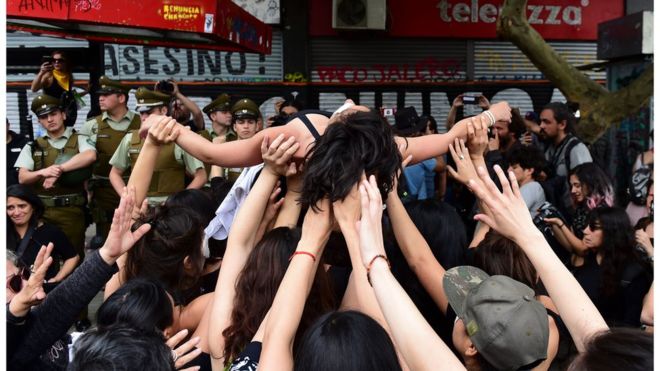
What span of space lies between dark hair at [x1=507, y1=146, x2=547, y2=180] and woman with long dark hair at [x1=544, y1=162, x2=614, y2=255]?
0.28 metres

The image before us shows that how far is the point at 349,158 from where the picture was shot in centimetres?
257

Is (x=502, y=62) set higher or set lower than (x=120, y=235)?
higher

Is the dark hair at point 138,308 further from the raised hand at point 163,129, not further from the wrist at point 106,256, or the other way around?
the raised hand at point 163,129

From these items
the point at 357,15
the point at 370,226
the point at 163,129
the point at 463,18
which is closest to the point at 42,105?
the point at 163,129

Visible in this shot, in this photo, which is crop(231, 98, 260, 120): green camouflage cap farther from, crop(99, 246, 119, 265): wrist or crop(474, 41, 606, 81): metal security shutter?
crop(474, 41, 606, 81): metal security shutter

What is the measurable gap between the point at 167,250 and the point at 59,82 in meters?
5.40

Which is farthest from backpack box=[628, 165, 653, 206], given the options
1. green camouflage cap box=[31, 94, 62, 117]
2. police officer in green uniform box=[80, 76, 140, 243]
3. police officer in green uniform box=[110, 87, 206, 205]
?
green camouflage cap box=[31, 94, 62, 117]

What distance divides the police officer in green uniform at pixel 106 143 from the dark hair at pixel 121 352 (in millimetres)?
4691

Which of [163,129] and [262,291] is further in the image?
[163,129]

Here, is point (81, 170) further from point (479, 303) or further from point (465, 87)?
point (465, 87)

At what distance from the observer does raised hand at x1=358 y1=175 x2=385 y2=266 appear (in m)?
2.14

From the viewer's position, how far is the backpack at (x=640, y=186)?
5.51 meters

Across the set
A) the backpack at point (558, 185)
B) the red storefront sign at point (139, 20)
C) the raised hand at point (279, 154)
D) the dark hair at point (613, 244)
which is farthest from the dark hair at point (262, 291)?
the red storefront sign at point (139, 20)

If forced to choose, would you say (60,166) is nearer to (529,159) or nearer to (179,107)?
(179,107)
